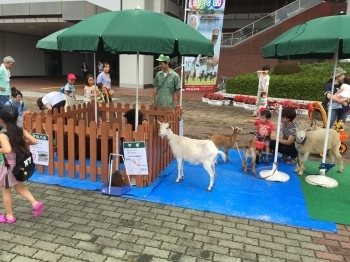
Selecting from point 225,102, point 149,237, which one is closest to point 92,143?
point 149,237

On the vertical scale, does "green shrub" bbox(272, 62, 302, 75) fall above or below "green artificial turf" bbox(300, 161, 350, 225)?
above

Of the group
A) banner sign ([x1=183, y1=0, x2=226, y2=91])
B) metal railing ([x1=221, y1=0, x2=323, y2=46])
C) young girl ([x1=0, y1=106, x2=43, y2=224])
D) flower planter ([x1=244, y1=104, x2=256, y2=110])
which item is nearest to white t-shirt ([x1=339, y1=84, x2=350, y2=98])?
young girl ([x1=0, y1=106, x2=43, y2=224])

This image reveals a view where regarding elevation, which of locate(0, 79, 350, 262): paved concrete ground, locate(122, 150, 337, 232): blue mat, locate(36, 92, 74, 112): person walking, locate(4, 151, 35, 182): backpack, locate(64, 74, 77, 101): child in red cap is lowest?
locate(0, 79, 350, 262): paved concrete ground

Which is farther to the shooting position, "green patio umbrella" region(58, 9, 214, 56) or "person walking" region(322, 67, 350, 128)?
"person walking" region(322, 67, 350, 128)

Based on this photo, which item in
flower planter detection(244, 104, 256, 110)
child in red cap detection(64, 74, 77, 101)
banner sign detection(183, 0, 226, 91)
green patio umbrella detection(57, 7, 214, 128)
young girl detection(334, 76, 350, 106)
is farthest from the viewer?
flower planter detection(244, 104, 256, 110)

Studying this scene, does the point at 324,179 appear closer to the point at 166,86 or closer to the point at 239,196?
the point at 239,196

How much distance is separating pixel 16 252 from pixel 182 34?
11.4 ft

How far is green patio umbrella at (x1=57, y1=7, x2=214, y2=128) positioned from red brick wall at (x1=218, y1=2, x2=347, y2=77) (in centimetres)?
1958

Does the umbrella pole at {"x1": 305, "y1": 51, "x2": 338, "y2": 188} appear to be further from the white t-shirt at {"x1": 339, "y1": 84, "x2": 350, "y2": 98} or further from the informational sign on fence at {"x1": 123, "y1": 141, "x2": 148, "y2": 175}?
the informational sign on fence at {"x1": 123, "y1": 141, "x2": 148, "y2": 175}

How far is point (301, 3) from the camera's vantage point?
74.1 feet

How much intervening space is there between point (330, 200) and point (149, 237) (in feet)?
9.63

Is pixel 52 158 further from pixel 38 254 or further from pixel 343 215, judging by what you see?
pixel 343 215

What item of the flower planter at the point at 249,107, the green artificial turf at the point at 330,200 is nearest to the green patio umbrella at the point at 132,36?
the green artificial turf at the point at 330,200

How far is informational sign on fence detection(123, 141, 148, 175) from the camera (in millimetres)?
4672
